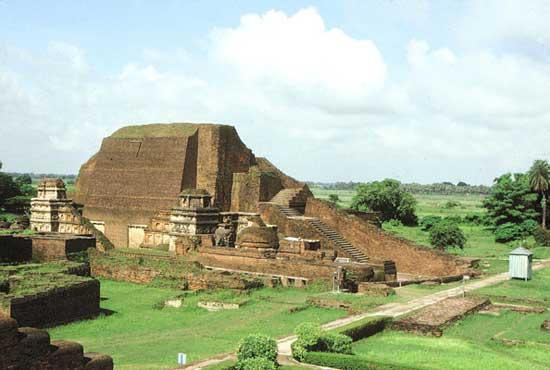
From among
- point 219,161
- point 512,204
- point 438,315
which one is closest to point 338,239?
point 219,161

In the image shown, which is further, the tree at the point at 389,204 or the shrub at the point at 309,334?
the tree at the point at 389,204

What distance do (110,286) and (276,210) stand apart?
8838 millimetres

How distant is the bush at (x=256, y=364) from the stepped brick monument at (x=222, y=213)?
10538mm

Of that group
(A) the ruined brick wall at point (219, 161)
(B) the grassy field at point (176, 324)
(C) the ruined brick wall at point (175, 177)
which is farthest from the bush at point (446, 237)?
(B) the grassy field at point (176, 324)

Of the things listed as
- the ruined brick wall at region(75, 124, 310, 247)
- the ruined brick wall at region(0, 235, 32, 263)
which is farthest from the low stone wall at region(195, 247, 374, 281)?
the ruined brick wall at region(0, 235, 32, 263)

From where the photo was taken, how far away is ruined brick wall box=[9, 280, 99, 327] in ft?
50.7

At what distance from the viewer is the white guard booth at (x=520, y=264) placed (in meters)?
23.4

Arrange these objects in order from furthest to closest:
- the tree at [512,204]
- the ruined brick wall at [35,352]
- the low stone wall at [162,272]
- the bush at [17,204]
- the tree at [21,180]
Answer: the tree at [21,180]
the bush at [17,204]
the tree at [512,204]
the low stone wall at [162,272]
the ruined brick wall at [35,352]

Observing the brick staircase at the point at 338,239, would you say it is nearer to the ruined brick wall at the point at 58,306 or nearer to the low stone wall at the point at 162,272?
the low stone wall at the point at 162,272

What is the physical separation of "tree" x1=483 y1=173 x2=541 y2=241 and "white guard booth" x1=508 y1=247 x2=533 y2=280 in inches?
934

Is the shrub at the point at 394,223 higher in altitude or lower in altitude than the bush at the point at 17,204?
lower

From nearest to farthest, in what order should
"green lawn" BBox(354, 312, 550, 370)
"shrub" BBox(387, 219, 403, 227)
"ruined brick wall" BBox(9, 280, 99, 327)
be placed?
"green lawn" BBox(354, 312, 550, 370)
"ruined brick wall" BBox(9, 280, 99, 327)
"shrub" BBox(387, 219, 403, 227)

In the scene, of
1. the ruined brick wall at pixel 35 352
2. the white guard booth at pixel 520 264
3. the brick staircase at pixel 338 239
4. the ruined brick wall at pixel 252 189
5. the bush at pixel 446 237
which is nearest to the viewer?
the ruined brick wall at pixel 35 352

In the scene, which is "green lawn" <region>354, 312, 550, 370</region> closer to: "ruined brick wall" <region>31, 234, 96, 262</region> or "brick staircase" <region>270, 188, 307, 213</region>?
"brick staircase" <region>270, 188, 307, 213</region>
